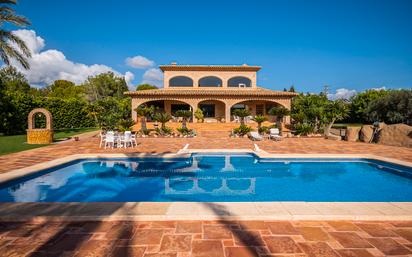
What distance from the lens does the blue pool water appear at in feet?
19.8

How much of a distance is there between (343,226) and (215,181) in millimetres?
4214

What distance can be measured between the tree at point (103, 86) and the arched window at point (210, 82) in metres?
22.5

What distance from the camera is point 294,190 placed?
21.7 ft

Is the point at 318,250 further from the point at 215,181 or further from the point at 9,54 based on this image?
the point at 9,54

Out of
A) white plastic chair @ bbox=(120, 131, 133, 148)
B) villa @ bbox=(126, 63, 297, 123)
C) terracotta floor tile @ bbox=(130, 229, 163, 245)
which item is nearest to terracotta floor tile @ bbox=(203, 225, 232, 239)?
terracotta floor tile @ bbox=(130, 229, 163, 245)

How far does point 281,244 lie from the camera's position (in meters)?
3.07

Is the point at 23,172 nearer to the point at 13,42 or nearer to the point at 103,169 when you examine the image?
the point at 103,169

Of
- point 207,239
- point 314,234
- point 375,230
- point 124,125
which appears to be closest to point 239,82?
point 124,125

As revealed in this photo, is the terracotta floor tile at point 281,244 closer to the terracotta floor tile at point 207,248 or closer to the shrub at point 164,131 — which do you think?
the terracotta floor tile at point 207,248

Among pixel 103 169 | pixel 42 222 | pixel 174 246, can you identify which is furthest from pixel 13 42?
pixel 174 246

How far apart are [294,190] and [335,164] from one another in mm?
3949

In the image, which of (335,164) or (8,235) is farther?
(335,164)

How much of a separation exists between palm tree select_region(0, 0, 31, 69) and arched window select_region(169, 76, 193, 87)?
15485 mm

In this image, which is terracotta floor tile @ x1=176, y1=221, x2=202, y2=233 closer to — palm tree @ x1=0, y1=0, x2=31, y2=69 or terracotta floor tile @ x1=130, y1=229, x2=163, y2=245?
terracotta floor tile @ x1=130, y1=229, x2=163, y2=245
